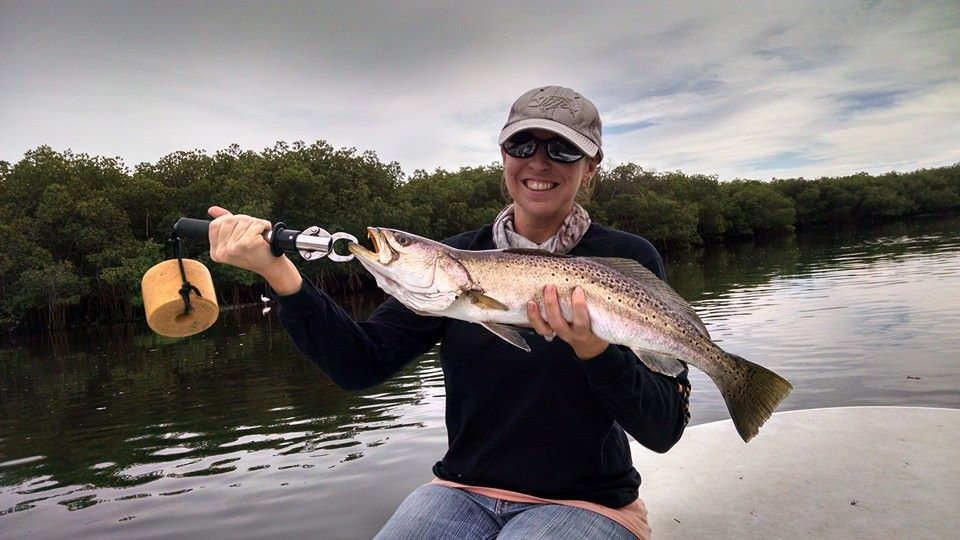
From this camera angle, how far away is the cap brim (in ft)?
10.2

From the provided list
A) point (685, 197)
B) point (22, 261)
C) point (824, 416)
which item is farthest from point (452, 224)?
point (824, 416)

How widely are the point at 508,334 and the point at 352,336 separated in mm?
931

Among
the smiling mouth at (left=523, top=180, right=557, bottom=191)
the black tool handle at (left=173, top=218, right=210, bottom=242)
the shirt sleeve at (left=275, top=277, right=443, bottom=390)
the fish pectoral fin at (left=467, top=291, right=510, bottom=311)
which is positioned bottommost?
the shirt sleeve at (left=275, top=277, right=443, bottom=390)

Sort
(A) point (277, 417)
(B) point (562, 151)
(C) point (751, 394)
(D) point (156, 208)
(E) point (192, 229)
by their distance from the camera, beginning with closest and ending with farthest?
1. (C) point (751, 394)
2. (E) point (192, 229)
3. (B) point (562, 151)
4. (A) point (277, 417)
5. (D) point (156, 208)

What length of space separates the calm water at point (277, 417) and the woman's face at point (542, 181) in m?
4.98

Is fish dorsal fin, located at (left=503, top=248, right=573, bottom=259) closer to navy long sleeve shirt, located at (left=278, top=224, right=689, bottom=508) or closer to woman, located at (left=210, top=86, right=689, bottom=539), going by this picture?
woman, located at (left=210, top=86, right=689, bottom=539)

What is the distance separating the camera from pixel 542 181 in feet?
10.9

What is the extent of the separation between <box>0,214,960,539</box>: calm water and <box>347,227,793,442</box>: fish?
4857mm

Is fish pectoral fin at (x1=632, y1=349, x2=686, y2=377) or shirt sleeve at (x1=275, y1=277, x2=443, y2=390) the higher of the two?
shirt sleeve at (x1=275, y1=277, x2=443, y2=390)

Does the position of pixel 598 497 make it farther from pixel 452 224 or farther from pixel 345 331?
pixel 452 224

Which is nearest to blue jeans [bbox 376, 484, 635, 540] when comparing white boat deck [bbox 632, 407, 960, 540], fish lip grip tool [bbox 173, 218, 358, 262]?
fish lip grip tool [bbox 173, 218, 358, 262]

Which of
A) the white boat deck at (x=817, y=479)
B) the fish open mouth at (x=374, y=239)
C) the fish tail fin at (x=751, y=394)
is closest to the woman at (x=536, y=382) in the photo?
the fish tail fin at (x=751, y=394)

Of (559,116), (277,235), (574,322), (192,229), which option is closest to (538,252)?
(574,322)

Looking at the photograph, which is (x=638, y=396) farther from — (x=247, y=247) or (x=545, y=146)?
(x=247, y=247)
